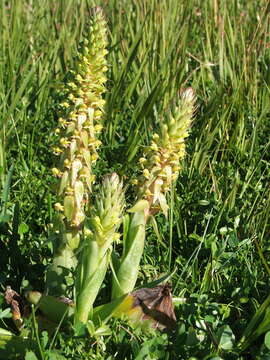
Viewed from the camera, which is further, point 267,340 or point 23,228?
point 23,228

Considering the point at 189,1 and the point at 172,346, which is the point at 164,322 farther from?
the point at 189,1

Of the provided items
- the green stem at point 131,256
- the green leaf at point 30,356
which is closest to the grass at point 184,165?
the green leaf at point 30,356

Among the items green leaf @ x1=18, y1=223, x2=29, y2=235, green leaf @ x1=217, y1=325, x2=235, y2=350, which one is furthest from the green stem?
green leaf @ x1=18, y1=223, x2=29, y2=235

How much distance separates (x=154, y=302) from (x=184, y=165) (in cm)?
79

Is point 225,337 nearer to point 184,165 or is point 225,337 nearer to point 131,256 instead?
point 131,256

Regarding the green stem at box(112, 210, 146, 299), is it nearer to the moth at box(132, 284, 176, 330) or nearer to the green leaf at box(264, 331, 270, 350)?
the moth at box(132, 284, 176, 330)

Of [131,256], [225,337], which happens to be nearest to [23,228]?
[131,256]

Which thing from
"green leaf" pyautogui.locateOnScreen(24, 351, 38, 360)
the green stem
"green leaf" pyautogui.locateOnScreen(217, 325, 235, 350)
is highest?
the green stem

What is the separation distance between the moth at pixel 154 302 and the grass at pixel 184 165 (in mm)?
51

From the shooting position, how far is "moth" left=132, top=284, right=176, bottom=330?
1334 millimetres

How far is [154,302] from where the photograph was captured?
1.34 metres

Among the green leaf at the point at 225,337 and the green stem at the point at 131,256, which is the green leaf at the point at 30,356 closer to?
the green stem at the point at 131,256

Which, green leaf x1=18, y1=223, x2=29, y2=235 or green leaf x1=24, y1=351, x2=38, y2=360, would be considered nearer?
green leaf x1=24, y1=351, x2=38, y2=360

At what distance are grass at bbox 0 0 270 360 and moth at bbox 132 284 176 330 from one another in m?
0.05
